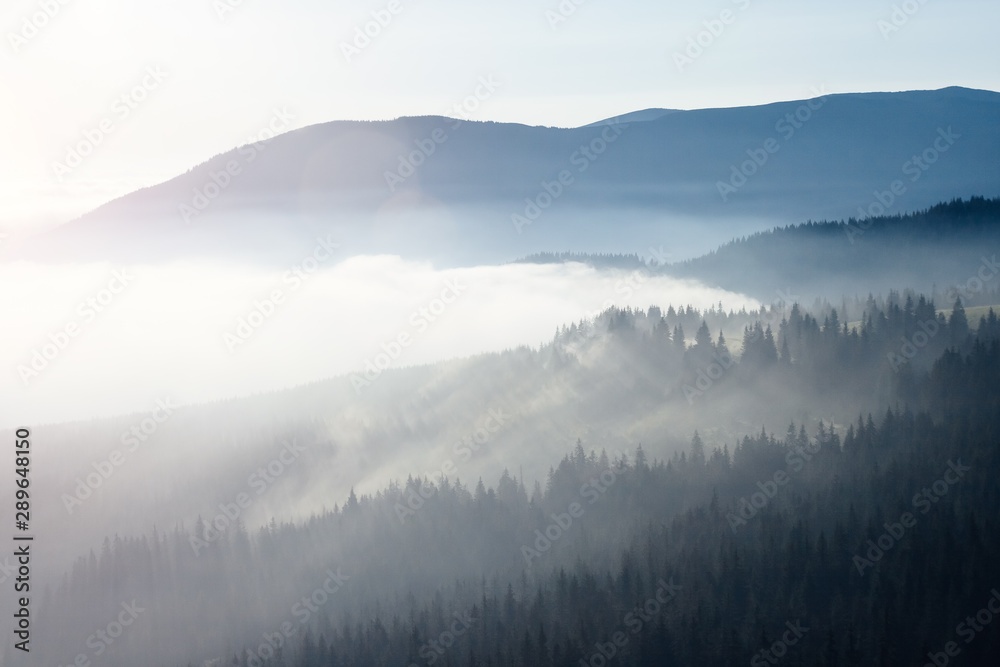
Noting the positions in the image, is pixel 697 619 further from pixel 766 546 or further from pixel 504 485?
pixel 504 485

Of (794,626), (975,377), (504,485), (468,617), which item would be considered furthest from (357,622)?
(975,377)

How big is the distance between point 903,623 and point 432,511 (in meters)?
94.7

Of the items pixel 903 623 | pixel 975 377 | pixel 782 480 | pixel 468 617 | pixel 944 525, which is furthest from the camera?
pixel 975 377

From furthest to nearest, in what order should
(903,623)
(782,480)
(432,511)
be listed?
(432,511)
(782,480)
(903,623)

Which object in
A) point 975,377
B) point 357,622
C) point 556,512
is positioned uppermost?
point 975,377

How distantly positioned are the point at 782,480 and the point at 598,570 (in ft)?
124

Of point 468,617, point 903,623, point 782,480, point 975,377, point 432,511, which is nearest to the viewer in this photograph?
point 903,623

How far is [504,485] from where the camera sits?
182250mm

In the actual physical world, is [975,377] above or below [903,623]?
above

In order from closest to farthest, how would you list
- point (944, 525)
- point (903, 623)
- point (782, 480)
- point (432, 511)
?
point (903, 623), point (944, 525), point (782, 480), point (432, 511)

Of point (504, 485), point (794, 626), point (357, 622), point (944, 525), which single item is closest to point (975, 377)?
point (944, 525)

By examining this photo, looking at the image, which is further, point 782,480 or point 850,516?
point 782,480

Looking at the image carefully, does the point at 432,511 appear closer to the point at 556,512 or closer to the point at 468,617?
the point at 556,512

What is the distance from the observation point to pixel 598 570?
14325 centimetres
